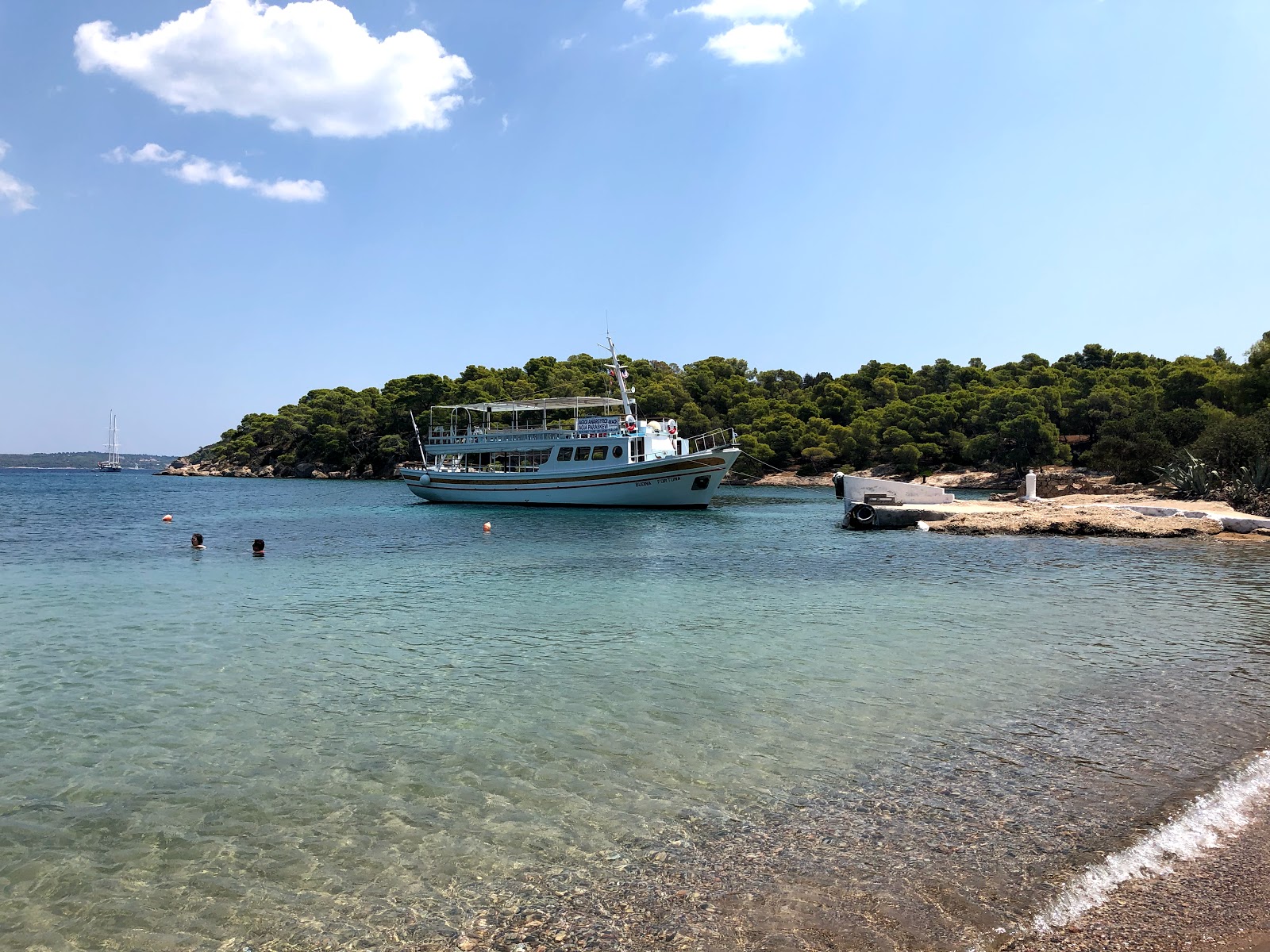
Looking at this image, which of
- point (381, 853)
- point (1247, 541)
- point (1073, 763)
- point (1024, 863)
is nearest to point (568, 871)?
point (381, 853)

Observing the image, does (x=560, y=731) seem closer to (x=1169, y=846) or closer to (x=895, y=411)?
(x=1169, y=846)

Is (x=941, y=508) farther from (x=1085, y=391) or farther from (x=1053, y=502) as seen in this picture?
(x=1085, y=391)

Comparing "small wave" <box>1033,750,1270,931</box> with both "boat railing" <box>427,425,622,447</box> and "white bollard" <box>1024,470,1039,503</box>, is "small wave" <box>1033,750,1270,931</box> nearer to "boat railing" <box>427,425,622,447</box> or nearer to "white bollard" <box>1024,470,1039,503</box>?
"white bollard" <box>1024,470,1039,503</box>

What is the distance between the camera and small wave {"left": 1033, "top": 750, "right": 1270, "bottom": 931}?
13.6ft

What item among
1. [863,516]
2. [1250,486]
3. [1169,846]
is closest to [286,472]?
[863,516]

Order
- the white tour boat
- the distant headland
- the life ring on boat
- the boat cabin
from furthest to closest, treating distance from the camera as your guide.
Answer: the distant headland < the boat cabin < the white tour boat < the life ring on boat

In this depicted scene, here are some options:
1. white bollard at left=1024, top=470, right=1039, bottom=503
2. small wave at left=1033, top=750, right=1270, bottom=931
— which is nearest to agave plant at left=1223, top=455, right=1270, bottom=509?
white bollard at left=1024, top=470, right=1039, bottom=503

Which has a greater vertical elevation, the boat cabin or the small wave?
the boat cabin

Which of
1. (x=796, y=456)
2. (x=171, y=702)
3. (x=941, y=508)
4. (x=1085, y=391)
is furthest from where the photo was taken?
(x=796, y=456)

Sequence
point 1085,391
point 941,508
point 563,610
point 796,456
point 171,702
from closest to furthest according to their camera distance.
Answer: point 171,702 → point 563,610 → point 941,508 → point 1085,391 → point 796,456

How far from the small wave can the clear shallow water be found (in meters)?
0.13

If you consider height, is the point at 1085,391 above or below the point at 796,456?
above

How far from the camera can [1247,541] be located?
75.5ft

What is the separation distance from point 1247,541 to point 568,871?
85.0 feet
